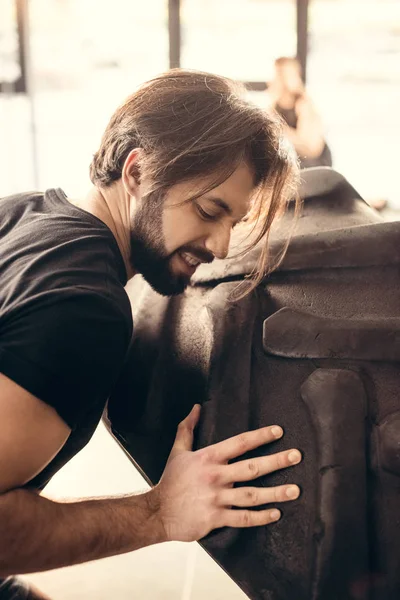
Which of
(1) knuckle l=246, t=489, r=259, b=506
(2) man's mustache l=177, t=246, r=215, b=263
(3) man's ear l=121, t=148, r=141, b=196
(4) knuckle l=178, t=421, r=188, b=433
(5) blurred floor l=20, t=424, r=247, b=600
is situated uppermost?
(3) man's ear l=121, t=148, r=141, b=196

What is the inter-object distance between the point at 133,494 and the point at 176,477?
9cm

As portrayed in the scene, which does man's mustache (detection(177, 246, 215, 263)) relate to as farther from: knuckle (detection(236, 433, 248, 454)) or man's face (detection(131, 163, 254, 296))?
knuckle (detection(236, 433, 248, 454))

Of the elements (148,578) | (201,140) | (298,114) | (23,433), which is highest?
(201,140)

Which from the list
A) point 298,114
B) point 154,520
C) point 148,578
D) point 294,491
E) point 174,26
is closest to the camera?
point 294,491

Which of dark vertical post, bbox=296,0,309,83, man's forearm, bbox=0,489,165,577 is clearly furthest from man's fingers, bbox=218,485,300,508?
dark vertical post, bbox=296,0,309,83

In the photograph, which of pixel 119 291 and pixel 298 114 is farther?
pixel 298 114

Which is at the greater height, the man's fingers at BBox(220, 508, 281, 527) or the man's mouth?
the man's mouth

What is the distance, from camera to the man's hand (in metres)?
0.77

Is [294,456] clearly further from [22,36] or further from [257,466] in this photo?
[22,36]

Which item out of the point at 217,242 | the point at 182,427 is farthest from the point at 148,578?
the point at 217,242

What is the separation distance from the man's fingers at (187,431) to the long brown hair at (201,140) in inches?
9.6

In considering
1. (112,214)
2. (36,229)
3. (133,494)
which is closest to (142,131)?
(112,214)

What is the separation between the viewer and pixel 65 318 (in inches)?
30.1

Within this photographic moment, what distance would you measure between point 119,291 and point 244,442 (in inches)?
9.3
